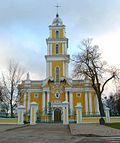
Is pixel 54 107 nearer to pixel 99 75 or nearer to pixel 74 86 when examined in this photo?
pixel 74 86

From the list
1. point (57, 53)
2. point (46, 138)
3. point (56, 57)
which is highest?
point (57, 53)

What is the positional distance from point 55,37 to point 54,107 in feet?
50.5

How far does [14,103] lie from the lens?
Result: 32594 mm

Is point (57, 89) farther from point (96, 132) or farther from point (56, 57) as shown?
point (96, 132)

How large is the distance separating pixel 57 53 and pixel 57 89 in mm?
8019

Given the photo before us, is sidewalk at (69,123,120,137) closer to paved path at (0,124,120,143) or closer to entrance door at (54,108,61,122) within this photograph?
paved path at (0,124,120,143)

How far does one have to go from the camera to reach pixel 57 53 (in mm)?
46188

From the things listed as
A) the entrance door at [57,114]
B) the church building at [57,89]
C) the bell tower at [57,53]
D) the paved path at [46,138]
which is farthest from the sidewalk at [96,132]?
the bell tower at [57,53]

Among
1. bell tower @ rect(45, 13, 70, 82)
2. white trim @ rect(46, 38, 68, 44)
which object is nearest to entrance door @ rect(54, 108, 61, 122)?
bell tower @ rect(45, 13, 70, 82)

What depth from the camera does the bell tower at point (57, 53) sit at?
44.8 metres

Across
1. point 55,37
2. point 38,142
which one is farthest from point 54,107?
point 38,142

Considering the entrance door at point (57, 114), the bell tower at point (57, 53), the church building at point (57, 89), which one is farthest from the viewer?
the bell tower at point (57, 53)

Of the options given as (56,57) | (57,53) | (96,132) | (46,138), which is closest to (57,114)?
(56,57)

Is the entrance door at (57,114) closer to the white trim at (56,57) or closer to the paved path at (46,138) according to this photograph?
the white trim at (56,57)
